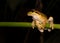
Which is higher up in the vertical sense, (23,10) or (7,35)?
(23,10)

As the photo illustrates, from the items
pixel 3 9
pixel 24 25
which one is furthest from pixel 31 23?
pixel 3 9

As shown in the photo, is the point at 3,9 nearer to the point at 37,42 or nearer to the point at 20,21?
the point at 20,21

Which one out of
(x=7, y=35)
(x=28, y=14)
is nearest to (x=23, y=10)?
(x=28, y=14)

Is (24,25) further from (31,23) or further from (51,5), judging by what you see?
(51,5)

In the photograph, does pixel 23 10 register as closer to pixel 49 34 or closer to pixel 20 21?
pixel 20 21

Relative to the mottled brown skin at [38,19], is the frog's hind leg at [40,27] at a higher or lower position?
lower

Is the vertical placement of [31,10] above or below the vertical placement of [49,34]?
above

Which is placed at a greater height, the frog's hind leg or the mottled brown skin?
the mottled brown skin

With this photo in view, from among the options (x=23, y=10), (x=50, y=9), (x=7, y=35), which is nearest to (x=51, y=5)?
(x=50, y=9)
